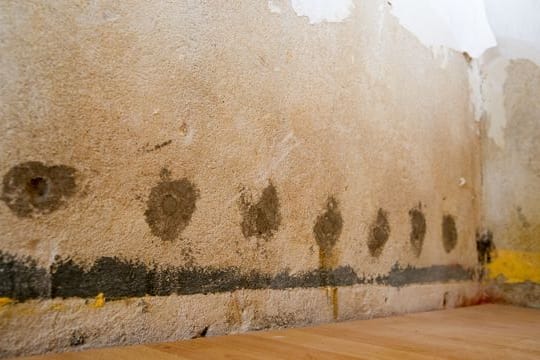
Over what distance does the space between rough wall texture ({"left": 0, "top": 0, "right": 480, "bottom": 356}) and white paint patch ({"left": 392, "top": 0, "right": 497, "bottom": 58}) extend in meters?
0.10

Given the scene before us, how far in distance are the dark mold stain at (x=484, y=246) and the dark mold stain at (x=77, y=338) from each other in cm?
211

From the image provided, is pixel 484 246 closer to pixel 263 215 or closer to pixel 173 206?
pixel 263 215

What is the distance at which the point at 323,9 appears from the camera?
1723 mm

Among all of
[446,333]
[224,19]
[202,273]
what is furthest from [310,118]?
[446,333]

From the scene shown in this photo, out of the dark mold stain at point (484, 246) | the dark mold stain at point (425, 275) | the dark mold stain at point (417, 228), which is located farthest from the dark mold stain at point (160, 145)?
the dark mold stain at point (484, 246)

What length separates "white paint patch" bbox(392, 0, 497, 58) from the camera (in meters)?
2.16

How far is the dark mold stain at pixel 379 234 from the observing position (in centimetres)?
184

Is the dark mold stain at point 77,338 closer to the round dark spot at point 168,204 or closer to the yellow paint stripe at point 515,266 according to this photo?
the round dark spot at point 168,204

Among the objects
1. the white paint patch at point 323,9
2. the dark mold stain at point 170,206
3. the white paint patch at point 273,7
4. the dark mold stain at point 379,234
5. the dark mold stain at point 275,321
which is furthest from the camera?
the dark mold stain at point 379,234

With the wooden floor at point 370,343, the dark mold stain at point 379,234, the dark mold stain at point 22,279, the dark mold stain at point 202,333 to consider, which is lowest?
the wooden floor at point 370,343

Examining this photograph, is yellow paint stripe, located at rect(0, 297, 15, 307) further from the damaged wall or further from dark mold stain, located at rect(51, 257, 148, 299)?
the damaged wall

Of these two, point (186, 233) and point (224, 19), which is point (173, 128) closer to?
point (186, 233)

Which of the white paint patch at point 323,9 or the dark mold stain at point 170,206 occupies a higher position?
the white paint patch at point 323,9

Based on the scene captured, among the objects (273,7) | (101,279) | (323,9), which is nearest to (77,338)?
(101,279)
